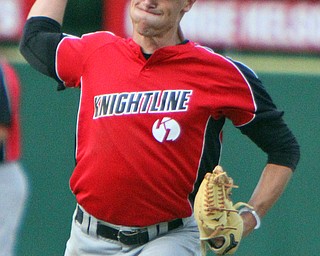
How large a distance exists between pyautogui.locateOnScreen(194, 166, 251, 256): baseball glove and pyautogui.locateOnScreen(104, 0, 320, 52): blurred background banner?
11.9ft

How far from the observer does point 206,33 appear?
7.52 meters

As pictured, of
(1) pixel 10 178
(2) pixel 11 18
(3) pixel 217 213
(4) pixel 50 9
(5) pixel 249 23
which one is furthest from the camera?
(2) pixel 11 18

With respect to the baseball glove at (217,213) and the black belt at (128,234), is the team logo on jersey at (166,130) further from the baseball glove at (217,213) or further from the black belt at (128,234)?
the black belt at (128,234)

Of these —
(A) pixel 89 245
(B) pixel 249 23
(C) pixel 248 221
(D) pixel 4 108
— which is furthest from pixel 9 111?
(C) pixel 248 221

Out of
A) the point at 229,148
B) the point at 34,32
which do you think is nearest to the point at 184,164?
the point at 34,32

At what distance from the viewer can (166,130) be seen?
157 inches

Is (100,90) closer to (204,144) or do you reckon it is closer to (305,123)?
(204,144)

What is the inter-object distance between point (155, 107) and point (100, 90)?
25 centimetres

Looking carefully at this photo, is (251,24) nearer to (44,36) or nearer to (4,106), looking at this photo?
(4,106)

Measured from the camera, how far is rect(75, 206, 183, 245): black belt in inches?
159

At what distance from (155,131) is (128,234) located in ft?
1.46

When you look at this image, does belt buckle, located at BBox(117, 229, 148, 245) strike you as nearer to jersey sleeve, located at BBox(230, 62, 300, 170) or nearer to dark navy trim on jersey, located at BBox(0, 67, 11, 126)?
jersey sleeve, located at BBox(230, 62, 300, 170)

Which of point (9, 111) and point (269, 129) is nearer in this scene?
point (269, 129)

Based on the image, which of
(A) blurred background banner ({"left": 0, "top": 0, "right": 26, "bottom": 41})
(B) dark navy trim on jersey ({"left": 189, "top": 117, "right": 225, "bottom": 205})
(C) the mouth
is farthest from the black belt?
(A) blurred background banner ({"left": 0, "top": 0, "right": 26, "bottom": 41})
